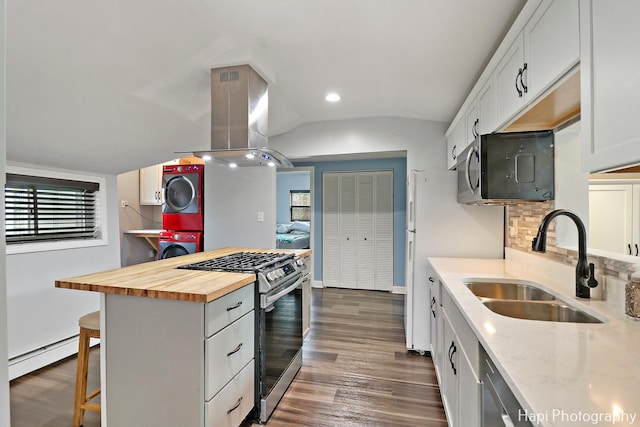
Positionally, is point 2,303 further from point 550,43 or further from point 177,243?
point 177,243

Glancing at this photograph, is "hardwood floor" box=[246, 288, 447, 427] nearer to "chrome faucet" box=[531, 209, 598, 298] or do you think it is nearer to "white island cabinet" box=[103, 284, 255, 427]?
"white island cabinet" box=[103, 284, 255, 427]

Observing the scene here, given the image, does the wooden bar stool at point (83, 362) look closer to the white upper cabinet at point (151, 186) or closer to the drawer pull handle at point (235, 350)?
the drawer pull handle at point (235, 350)

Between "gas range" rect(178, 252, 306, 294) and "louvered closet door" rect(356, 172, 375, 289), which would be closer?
"gas range" rect(178, 252, 306, 294)

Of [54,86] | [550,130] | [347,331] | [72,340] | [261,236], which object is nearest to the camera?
[550,130]

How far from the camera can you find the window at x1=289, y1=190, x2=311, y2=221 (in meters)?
8.01

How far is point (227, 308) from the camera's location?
1565 millimetres

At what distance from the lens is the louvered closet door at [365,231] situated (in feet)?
16.0

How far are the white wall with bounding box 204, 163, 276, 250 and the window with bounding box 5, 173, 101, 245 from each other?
123 centimetres

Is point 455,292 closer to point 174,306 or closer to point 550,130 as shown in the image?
point 550,130

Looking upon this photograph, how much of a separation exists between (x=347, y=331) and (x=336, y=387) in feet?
3.40

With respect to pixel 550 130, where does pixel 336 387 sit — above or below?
below

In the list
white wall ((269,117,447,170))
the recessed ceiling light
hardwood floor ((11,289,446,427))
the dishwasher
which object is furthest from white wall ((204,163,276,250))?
the dishwasher

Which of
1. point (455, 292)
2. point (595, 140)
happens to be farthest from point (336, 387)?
point (595, 140)

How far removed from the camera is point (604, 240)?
1542 millimetres
